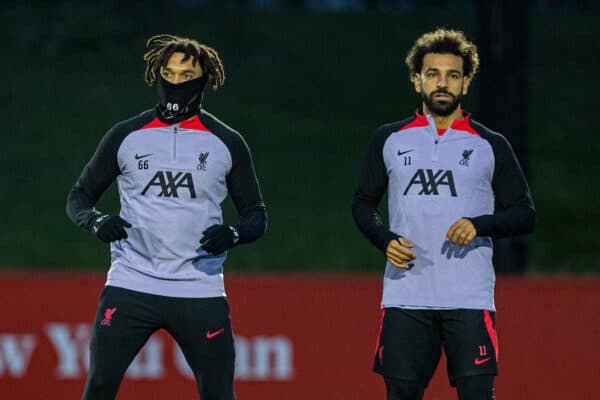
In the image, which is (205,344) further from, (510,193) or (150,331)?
(510,193)

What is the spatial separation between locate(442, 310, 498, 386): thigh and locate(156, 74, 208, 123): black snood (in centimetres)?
160

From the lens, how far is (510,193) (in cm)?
639

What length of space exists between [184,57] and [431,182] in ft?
4.44

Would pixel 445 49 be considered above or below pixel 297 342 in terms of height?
above

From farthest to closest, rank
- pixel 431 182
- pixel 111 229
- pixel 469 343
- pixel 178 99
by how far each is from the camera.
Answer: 1. pixel 178 99
2. pixel 431 182
3. pixel 469 343
4. pixel 111 229

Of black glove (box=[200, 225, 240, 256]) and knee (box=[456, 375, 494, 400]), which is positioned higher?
black glove (box=[200, 225, 240, 256])

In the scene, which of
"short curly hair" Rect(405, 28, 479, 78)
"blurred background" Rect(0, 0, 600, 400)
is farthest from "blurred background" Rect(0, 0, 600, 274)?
"short curly hair" Rect(405, 28, 479, 78)

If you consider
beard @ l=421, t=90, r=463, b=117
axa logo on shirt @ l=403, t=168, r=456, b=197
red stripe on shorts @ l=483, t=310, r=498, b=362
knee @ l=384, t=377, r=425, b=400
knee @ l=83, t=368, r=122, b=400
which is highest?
beard @ l=421, t=90, r=463, b=117

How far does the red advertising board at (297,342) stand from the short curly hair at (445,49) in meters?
3.12

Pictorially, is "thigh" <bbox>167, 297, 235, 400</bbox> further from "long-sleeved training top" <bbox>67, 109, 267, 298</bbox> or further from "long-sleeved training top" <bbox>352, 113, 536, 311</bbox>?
"long-sleeved training top" <bbox>352, 113, 536, 311</bbox>

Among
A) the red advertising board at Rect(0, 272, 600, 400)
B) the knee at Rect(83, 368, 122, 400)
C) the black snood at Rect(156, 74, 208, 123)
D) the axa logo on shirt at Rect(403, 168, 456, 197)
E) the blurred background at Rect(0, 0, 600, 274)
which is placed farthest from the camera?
the blurred background at Rect(0, 0, 600, 274)

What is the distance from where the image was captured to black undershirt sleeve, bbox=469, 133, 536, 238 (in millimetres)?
6309

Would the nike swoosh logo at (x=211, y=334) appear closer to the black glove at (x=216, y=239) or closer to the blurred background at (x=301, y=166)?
the black glove at (x=216, y=239)

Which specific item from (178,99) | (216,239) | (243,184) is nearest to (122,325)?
(216,239)
